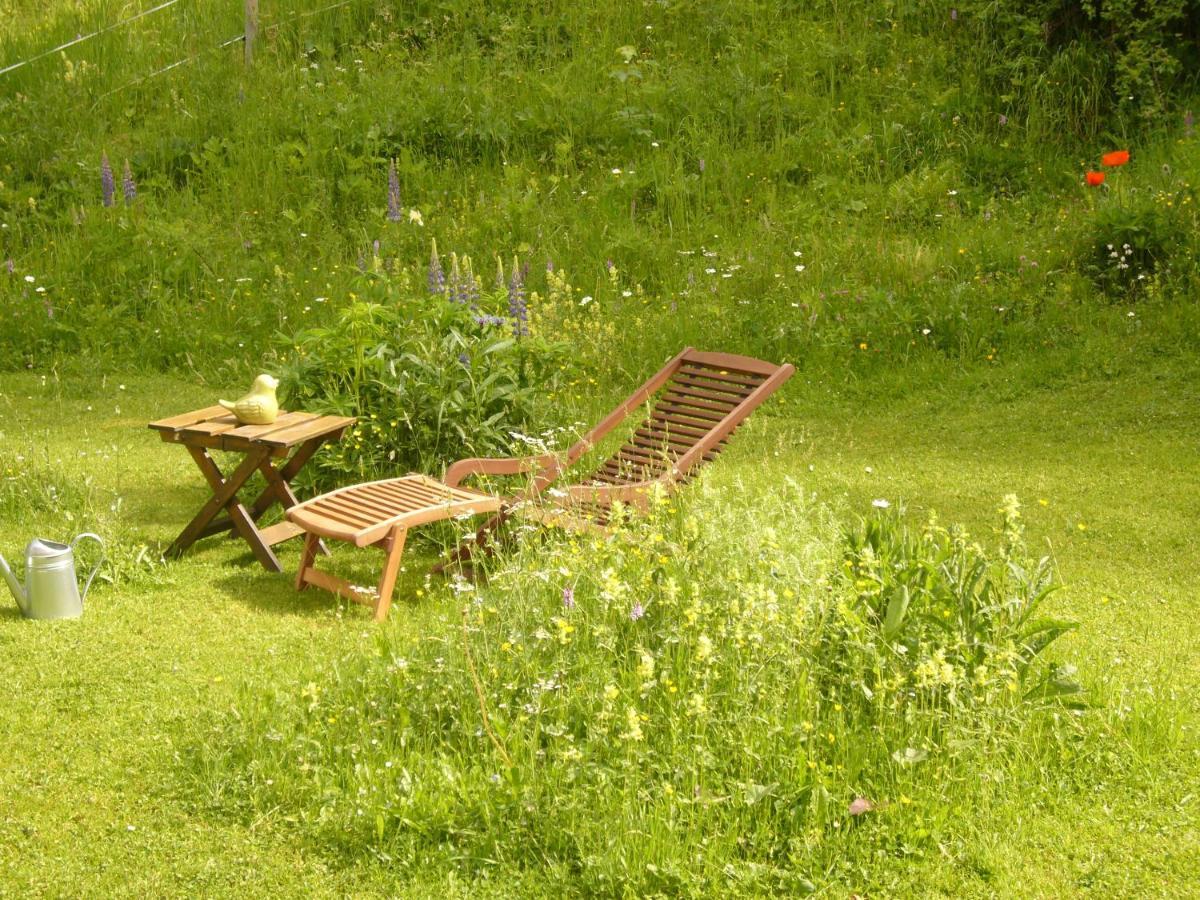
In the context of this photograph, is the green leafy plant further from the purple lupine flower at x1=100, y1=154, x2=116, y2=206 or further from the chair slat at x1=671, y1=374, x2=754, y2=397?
the purple lupine flower at x1=100, y1=154, x2=116, y2=206

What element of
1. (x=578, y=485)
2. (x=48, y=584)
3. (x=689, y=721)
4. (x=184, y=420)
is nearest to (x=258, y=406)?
(x=184, y=420)

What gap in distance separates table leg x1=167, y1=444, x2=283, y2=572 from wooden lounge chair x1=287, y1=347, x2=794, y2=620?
0.34m

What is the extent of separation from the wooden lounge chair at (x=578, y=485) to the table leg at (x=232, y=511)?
0.34 meters

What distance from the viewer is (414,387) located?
21.2 feet

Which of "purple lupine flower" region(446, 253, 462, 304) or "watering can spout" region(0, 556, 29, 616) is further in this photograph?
"purple lupine flower" region(446, 253, 462, 304)

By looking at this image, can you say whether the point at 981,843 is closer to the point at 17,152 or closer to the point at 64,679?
the point at 64,679

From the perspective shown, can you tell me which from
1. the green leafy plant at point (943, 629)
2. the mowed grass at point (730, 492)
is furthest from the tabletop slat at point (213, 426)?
the green leafy plant at point (943, 629)

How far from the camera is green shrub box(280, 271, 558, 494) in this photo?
6434 mm

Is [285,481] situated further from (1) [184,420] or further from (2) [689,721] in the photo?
(2) [689,721]

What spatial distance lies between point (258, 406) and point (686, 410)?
6.47 feet

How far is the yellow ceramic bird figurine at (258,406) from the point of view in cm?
576

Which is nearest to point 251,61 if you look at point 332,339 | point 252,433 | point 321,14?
point 321,14

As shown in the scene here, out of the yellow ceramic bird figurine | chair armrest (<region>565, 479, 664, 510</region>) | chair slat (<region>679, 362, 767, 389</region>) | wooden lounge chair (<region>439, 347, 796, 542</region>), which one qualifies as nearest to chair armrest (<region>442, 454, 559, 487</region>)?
wooden lounge chair (<region>439, 347, 796, 542</region>)

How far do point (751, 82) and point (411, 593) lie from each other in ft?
23.6
